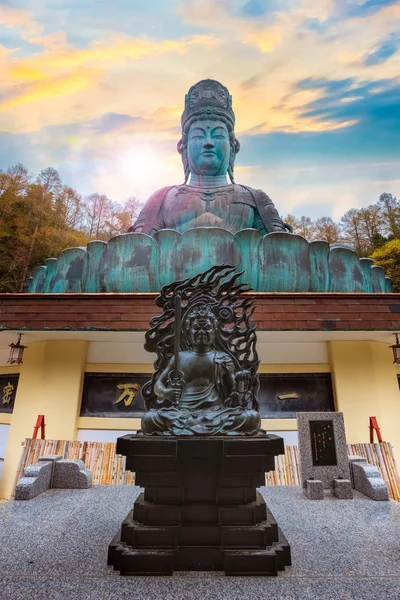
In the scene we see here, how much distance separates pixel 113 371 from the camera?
6.39m

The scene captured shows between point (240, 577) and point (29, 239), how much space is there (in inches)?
701

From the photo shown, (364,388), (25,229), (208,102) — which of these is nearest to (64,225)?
(25,229)

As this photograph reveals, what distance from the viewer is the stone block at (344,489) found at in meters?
4.14

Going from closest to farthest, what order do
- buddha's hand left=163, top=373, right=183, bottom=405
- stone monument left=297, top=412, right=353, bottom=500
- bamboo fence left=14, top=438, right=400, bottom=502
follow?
1. buddha's hand left=163, top=373, right=183, bottom=405
2. stone monument left=297, top=412, right=353, bottom=500
3. bamboo fence left=14, top=438, right=400, bottom=502

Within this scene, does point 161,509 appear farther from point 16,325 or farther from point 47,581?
point 16,325

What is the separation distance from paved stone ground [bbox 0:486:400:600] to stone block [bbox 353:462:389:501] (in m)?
0.25

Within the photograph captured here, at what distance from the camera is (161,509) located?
244 cm

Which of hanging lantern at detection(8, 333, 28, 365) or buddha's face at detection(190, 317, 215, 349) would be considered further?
hanging lantern at detection(8, 333, 28, 365)

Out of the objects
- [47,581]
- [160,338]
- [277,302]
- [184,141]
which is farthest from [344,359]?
[184,141]

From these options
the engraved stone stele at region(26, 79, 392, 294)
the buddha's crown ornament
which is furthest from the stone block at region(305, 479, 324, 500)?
the buddha's crown ornament

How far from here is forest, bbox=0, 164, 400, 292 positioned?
55.1 ft

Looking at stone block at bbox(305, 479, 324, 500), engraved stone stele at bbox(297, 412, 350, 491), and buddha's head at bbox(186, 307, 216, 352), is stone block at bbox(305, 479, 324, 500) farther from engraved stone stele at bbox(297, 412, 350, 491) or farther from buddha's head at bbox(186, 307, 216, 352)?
buddha's head at bbox(186, 307, 216, 352)

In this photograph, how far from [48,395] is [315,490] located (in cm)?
463

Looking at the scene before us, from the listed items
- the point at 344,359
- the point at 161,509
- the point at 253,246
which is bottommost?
the point at 161,509
